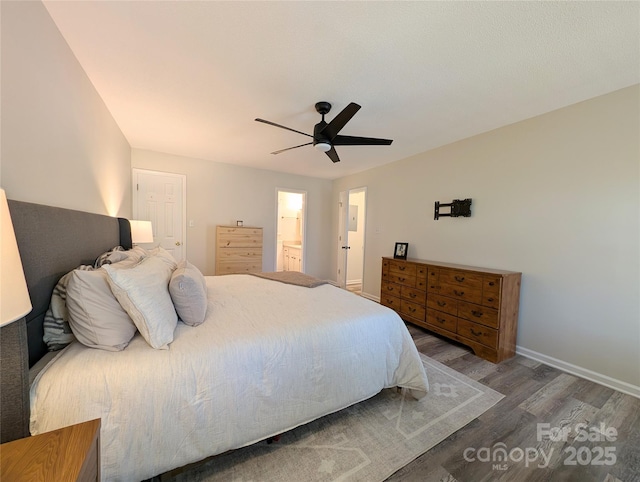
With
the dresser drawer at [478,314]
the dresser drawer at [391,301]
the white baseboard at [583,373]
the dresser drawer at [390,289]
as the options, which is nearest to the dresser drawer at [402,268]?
the dresser drawer at [390,289]

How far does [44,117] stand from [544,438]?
352 centimetres

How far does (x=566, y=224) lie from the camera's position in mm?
2326

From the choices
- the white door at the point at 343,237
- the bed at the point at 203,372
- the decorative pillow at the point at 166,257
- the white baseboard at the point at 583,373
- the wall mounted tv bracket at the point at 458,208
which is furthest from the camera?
the white door at the point at 343,237

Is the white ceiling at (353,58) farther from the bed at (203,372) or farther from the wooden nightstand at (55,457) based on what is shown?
the wooden nightstand at (55,457)

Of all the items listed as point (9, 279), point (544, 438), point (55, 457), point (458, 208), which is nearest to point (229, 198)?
point (458, 208)

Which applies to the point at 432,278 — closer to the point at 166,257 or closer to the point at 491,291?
the point at 491,291

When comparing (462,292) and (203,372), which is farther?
(462,292)

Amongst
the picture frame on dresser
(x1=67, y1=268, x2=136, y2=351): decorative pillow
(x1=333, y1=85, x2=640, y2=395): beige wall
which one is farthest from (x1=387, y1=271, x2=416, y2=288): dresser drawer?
(x1=67, y1=268, x2=136, y2=351): decorative pillow

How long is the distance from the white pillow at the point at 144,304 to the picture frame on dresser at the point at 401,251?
3267mm

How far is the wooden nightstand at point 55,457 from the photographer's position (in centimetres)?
61

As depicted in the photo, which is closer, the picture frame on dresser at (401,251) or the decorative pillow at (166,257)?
the decorative pillow at (166,257)

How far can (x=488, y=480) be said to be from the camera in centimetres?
127

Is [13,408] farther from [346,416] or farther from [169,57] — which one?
[169,57]

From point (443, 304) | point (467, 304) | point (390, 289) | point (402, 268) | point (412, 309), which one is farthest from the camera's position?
point (390, 289)
